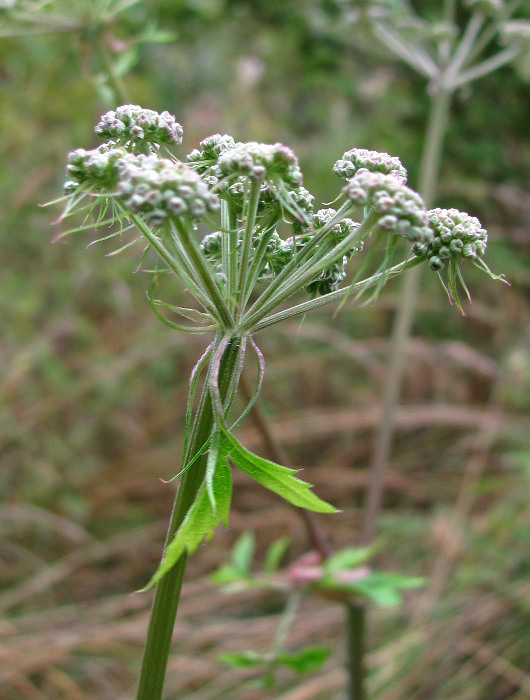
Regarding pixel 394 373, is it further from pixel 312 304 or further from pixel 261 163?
pixel 261 163

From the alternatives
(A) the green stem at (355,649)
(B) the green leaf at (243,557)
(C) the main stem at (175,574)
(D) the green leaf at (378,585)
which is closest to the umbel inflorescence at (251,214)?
(C) the main stem at (175,574)

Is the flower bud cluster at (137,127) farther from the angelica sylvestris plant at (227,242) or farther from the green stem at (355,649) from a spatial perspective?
the green stem at (355,649)

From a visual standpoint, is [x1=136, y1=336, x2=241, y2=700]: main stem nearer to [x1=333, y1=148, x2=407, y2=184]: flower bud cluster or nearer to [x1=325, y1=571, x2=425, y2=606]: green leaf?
[x1=333, y1=148, x2=407, y2=184]: flower bud cluster

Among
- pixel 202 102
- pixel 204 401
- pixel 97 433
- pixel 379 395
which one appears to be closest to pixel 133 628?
pixel 97 433

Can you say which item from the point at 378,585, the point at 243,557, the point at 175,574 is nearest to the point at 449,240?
the point at 175,574

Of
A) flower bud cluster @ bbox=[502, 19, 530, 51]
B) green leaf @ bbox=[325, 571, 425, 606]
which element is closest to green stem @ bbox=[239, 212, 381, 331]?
green leaf @ bbox=[325, 571, 425, 606]

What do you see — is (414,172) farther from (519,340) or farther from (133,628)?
(133,628)
